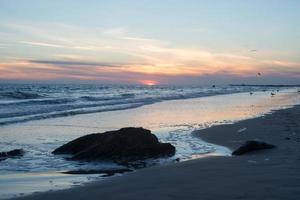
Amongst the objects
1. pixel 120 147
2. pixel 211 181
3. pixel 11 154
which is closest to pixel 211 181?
pixel 211 181

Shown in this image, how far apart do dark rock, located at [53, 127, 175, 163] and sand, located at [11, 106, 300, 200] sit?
177 cm

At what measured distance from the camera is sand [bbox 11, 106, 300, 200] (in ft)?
20.1

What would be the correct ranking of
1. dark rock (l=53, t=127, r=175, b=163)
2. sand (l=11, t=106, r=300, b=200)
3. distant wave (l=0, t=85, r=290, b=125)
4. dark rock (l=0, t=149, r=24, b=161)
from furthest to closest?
distant wave (l=0, t=85, r=290, b=125), dark rock (l=53, t=127, r=175, b=163), dark rock (l=0, t=149, r=24, b=161), sand (l=11, t=106, r=300, b=200)

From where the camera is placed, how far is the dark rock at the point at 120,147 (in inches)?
421

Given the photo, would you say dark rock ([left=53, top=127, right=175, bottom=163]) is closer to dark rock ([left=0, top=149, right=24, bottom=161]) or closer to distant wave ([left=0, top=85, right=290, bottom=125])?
dark rock ([left=0, top=149, right=24, bottom=161])

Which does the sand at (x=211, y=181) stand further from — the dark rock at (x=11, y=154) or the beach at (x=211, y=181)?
the dark rock at (x=11, y=154)

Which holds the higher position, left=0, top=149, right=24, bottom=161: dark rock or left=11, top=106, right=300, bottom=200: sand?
left=11, top=106, right=300, bottom=200: sand

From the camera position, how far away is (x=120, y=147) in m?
10.9

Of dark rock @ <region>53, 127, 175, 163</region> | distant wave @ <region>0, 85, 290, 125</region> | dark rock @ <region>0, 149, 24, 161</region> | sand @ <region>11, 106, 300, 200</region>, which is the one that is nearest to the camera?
sand @ <region>11, 106, 300, 200</region>

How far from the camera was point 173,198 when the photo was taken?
5.98 m

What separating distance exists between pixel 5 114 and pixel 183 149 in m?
14.2

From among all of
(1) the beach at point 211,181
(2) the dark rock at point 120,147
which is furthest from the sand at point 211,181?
(2) the dark rock at point 120,147

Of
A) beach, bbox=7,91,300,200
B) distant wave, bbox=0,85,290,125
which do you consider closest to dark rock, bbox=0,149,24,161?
beach, bbox=7,91,300,200

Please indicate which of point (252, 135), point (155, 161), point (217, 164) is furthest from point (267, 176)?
point (252, 135)
